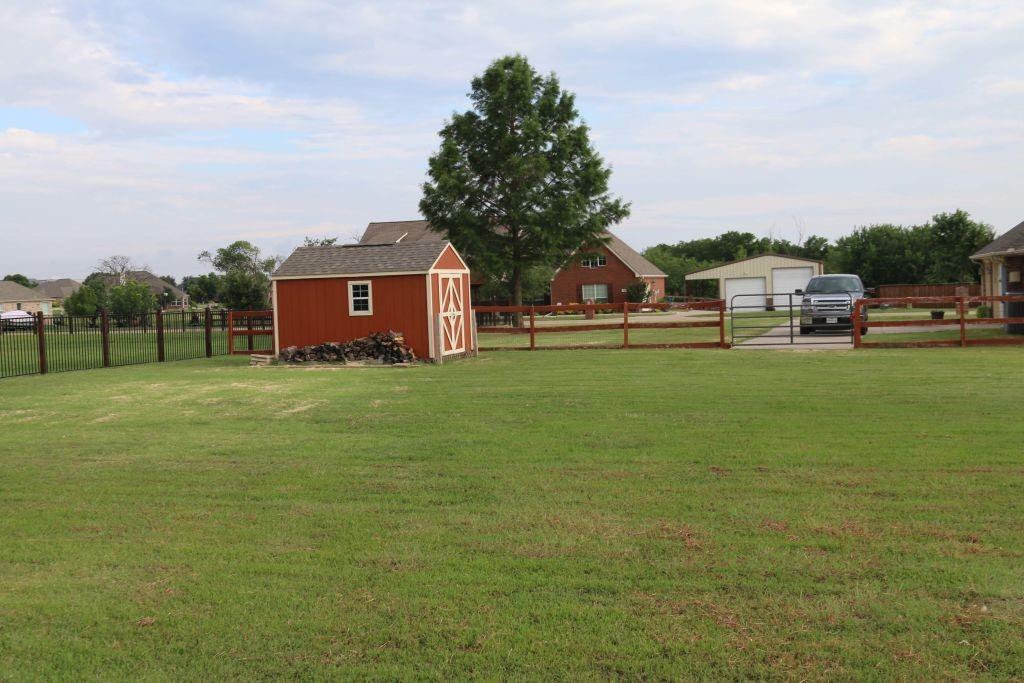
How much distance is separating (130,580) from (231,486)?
2.50m

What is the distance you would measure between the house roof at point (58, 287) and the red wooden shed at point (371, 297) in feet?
312

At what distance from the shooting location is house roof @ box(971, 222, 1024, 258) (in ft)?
84.1

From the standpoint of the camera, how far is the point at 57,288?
→ 111 m

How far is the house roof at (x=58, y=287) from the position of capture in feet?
357

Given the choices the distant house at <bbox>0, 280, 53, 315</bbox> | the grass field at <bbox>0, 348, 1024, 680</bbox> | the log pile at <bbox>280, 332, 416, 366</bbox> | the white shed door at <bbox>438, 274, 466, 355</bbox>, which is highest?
the distant house at <bbox>0, 280, 53, 315</bbox>

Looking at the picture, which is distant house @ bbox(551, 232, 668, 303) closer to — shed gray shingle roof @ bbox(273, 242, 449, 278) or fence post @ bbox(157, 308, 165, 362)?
shed gray shingle roof @ bbox(273, 242, 449, 278)

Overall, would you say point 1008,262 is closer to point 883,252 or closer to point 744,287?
point 744,287

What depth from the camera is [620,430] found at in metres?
10.3

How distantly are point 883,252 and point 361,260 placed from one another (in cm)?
5314

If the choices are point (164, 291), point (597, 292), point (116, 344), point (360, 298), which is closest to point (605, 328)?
point (360, 298)

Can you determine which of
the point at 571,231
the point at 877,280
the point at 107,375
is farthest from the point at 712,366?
the point at 877,280

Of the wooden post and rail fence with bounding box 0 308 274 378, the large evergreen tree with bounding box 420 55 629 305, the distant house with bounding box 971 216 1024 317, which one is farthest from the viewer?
the large evergreen tree with bounding box 420 55 629 305

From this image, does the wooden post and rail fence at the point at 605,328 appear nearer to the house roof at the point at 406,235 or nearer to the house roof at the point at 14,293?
the house roof at the point at 406,235

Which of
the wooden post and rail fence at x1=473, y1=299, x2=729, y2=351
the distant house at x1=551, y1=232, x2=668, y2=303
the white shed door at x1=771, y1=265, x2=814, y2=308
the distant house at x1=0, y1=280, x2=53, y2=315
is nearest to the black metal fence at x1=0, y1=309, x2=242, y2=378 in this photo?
the wooden post and rail fence at x1=473, y1=299, x2=729, y2=351
